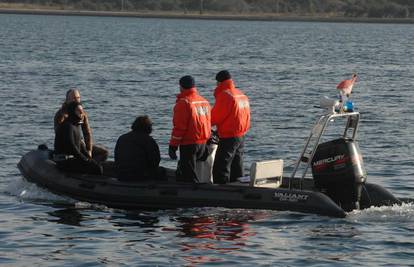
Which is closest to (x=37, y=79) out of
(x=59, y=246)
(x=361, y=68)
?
(x=361, y=68)

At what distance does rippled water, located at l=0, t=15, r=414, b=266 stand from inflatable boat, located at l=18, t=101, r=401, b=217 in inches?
5.7

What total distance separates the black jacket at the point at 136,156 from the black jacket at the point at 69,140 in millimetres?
728

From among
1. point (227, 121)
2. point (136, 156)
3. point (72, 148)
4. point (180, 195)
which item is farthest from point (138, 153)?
point (227, 121)

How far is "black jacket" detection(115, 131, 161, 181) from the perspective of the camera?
15.7 metres

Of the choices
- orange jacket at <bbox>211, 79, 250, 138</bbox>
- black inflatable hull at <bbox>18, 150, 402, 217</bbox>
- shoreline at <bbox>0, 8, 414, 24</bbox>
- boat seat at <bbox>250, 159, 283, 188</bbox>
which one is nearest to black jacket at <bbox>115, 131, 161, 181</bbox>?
black inflatable hull at <bbox>18, 150, 402, 217</bbox>

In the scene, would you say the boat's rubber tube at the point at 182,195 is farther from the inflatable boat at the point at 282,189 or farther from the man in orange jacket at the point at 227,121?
the man in orange jacket at the point at 227,121

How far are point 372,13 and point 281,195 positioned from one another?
390ft

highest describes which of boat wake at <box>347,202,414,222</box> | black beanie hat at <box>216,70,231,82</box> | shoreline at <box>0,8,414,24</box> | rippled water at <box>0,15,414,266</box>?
black beanie hat at <box>216,70,231,82</box>

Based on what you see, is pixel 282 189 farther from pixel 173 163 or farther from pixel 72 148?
pixel 173 163

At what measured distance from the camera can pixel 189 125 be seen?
15484mm

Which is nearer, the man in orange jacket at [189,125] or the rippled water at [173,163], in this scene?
the rippled water at [173,163]

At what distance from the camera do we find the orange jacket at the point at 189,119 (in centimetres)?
1545

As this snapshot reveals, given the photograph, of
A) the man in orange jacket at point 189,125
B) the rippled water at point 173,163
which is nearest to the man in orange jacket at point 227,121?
the man in orange jacket at point 189,125

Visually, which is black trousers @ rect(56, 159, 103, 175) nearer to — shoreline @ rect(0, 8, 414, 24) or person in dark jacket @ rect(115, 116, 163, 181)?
person in dark jacket @ rect(115, 116, 163, 181)
